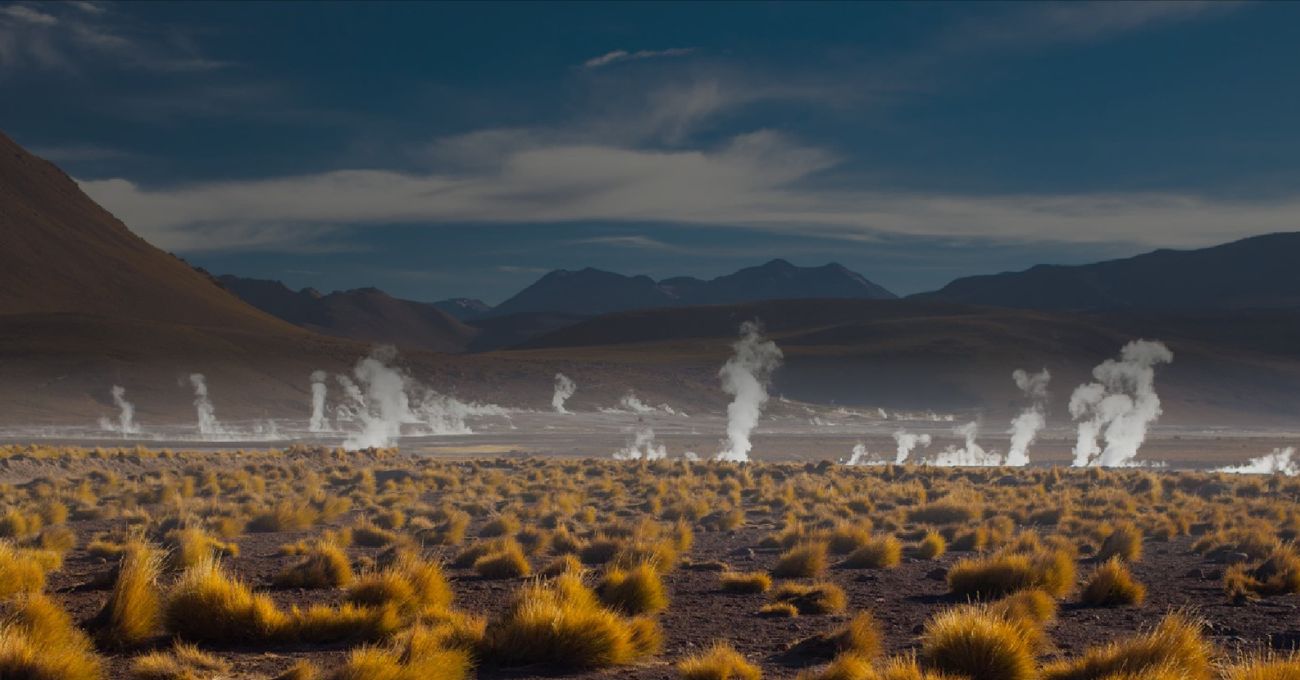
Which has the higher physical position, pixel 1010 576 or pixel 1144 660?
pixel 1144 660

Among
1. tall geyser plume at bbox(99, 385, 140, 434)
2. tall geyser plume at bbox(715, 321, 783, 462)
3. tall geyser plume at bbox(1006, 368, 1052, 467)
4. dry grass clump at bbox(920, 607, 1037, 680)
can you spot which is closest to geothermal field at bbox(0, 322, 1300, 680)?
dry grass clump at bbox(920, 607, 1037, 680)

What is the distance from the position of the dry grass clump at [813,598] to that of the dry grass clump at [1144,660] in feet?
11.9

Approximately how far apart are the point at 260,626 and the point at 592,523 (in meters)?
11.7

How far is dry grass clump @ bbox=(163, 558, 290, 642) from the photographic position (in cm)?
809

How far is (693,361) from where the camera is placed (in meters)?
119

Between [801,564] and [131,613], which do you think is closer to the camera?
[131,613]

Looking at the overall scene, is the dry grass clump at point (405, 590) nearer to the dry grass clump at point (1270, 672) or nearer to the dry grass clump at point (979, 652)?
the dry grass clump at point (979, 652)

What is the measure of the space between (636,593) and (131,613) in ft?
14.4

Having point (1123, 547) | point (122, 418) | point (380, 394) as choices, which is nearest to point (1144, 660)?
point (1123, 547)

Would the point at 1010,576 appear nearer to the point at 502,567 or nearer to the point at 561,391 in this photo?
the point at 502,567

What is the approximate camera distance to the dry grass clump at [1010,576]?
1120 centimetres

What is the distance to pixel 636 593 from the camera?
10.2 metres

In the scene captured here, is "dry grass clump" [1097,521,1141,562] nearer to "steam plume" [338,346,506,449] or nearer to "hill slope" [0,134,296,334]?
"steam plume" [338,346,506,449]

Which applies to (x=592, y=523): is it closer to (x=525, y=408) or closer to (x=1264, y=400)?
(x=525, y=408)
